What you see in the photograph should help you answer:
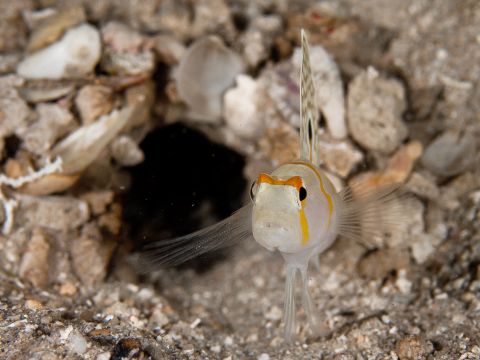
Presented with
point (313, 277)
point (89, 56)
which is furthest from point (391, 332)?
point (89, 56)

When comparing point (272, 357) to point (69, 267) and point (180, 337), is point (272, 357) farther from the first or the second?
point (69, 267)

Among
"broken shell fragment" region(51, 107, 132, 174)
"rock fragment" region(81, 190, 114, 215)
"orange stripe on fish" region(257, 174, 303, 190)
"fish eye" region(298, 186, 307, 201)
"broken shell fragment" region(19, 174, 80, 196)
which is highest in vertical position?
"orange stripe on fish" region(257, 174, 303, 190)

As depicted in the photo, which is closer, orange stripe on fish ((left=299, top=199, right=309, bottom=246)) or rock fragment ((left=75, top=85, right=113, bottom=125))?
orange stripe on fish ((left=299, top=199, right=309, bottom=246))

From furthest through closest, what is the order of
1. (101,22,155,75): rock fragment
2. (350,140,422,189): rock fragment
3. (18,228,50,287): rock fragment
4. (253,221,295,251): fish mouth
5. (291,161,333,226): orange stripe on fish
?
Result: (101,22,155,75): rock fragment
(350,140,422,189): rock fragment
(18,228,50,287): rock fragment
(291,161,333,226): orange stripe on fish
(253,221,295,251): fish mouth

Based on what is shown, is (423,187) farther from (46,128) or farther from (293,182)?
(46,128)

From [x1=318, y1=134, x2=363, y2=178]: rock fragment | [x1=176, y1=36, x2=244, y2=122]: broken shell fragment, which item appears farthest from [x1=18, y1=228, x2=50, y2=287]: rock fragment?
[x1=318, y1=134, x2=363, y2=178]: rock fragment

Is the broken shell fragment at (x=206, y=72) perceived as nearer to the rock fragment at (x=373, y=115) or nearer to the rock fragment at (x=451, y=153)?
the rock fragment at (x=373, y=115)

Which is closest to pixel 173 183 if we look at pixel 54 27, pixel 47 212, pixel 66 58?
pixel 47 212

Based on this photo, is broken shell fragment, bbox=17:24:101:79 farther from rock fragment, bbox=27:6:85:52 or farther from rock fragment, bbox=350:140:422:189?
rock fragment, bbox=350:140:422:189
